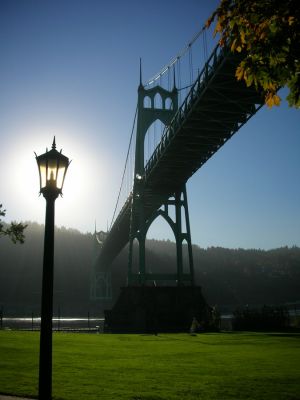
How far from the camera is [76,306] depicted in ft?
455

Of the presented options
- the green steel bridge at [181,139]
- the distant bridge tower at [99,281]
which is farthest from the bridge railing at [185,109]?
the distant bridge tower at [99,281]

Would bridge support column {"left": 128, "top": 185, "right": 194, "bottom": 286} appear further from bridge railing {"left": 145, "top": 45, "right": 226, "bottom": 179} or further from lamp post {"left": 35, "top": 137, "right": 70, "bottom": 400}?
lamp post {"left": 35, "top": 137, "right": 70, "bottom": 400}

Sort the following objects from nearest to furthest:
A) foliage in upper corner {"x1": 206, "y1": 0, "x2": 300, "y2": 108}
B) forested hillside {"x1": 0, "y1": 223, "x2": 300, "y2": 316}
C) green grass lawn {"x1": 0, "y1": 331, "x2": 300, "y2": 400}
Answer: foliage in upper corner {"x1": 206, "y1": 0, "x2": 300, "y2": 108}
green grass lawn {"x1": 0, "y1": 331, "x2": 300, "y2": 400}
forested hillside {"x1": 0, "y1": 223, "x2": 300, "y2": 316}

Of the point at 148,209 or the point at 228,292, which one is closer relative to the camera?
the point at 148,209

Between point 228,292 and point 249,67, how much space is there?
148 meters

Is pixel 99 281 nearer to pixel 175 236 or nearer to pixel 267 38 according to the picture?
pixel 175 236

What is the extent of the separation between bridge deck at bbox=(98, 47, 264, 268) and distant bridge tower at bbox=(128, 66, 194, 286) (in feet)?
3.57

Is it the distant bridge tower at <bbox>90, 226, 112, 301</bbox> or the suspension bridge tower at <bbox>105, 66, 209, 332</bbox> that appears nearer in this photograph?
the suspension bridge tower at <bbox>105, 66, 209, 332</bbox>

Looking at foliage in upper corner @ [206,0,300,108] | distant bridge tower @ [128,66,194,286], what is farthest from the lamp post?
distant bridge tower @ [128,66,194,286]

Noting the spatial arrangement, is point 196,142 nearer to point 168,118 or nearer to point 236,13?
point 168,118

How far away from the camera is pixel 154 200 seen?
4266 centimetres

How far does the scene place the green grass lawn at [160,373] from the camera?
23.0 ft

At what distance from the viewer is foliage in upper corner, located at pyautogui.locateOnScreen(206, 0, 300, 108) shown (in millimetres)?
4867

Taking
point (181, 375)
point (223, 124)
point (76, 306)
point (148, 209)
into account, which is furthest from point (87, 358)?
point (76, 306)
